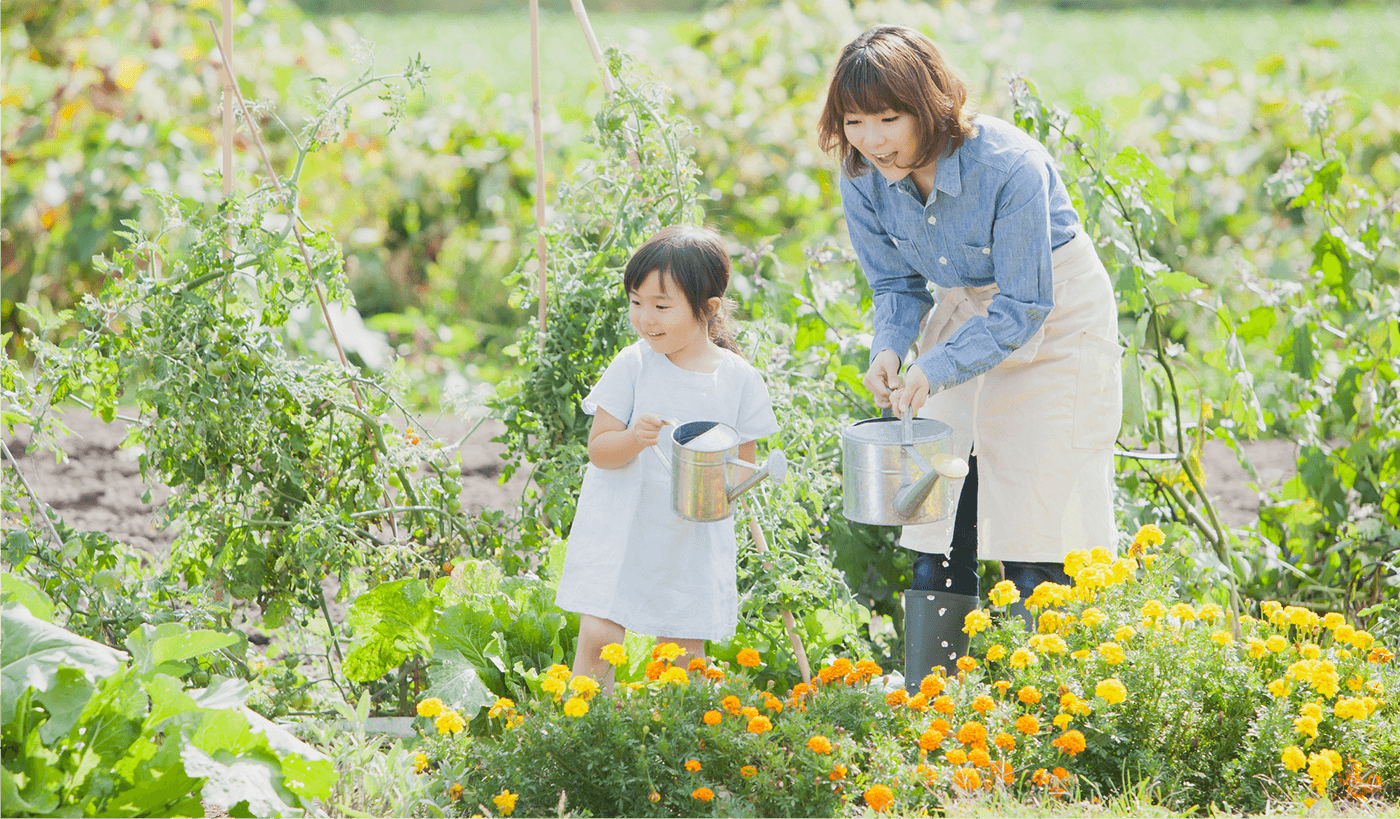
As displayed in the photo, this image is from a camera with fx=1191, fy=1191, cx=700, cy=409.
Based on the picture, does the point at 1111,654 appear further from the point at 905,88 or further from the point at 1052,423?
the point at 905,88

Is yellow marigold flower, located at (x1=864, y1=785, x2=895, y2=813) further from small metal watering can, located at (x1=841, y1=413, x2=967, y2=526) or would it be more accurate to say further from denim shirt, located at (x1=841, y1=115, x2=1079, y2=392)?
denim shirt, located at (x1=841, y1=115, x2=1079, y2=392)

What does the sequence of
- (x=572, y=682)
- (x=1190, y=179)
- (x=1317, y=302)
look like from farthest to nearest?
(x=1190, y=179)
(x=1317, y=302)
(x=572, y=682)

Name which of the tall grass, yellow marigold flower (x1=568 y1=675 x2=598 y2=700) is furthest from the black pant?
the tall grass

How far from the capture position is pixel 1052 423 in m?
2.26

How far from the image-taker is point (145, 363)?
2.30m

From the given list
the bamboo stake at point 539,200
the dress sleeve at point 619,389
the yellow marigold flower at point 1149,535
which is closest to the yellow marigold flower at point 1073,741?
the yellow marigold flower at point 1149,535

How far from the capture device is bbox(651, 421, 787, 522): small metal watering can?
2023 millimetres

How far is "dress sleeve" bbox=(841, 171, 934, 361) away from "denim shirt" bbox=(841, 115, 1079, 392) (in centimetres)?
5

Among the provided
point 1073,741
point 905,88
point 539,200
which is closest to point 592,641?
point 1073,741

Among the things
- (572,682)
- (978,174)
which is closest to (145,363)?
(572,682)

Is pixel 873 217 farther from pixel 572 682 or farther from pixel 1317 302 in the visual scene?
→ pixel 1317 302

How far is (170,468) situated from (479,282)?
2903 millimetres

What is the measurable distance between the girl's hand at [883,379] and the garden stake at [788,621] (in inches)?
14.9

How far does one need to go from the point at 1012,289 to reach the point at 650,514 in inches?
30.8
